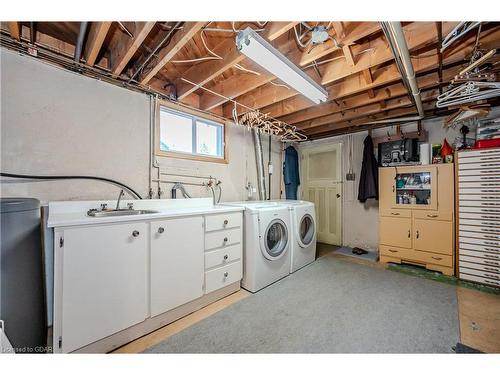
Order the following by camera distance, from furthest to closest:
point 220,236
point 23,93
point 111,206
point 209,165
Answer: point 209,165 < point 220,236 < point 111,206 < point 23,93

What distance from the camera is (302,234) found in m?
2.93

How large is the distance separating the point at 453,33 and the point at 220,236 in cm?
236

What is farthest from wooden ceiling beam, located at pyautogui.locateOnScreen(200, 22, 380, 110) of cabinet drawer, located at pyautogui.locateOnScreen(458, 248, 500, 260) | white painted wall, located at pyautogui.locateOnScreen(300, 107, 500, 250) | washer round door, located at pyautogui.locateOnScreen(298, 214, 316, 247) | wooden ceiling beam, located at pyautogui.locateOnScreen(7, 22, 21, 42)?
cabinet drawer, located at pyautogui.locateOnScreen(458, 248, 500, 260)

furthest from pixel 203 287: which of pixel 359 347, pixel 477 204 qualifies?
pixel 477 204

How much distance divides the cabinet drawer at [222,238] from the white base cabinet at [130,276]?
0.04 feet

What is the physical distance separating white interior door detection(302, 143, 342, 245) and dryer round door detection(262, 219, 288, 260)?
1988 mm

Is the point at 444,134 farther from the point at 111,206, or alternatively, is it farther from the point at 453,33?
→ the point at 111,206

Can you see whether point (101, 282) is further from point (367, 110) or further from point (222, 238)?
point (367, 110)

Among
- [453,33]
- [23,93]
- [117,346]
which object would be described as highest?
[453,33]

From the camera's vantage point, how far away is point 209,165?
2.83 meters

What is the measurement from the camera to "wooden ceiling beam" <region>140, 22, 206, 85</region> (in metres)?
→ 1.28

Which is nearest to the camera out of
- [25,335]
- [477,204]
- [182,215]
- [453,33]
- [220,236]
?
[25,335]

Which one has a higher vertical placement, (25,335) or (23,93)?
(23,93)

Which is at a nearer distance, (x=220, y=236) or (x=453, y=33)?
(x=453, y=33)
